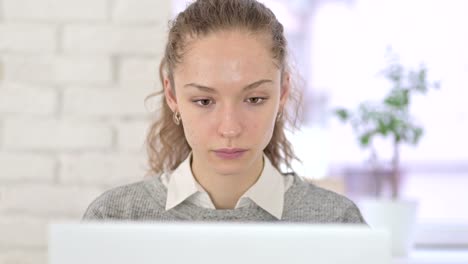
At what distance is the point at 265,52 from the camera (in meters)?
1.32

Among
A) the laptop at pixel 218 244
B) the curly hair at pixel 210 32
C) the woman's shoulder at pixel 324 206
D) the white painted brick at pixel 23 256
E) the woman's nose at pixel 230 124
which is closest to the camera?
the laptop at pixel 218 244

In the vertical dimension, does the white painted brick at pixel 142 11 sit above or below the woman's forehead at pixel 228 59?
above

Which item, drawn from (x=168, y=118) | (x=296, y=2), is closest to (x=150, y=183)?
(x=168, y=118)

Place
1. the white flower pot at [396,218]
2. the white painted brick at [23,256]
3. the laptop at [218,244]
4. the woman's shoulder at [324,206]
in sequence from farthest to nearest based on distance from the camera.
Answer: the white flower pot at [396,218]
the white painted brick at [23,256]
the woman's shoulder at [324,206]
the laptop at [218,244]

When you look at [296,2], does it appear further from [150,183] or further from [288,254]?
[288,254]

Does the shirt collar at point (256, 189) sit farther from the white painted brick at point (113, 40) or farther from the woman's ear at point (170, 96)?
the white painted brick at point (113, 40)

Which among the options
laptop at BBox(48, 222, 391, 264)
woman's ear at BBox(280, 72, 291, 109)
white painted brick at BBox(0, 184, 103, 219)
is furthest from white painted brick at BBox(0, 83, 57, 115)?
laptop at BBox(48, 222, 391, 264)

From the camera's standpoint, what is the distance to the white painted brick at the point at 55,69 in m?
1.98

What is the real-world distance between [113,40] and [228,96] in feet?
2.86

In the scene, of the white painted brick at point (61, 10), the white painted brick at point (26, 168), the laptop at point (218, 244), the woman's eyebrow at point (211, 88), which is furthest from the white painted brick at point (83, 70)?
the laptop at point (218, 244)

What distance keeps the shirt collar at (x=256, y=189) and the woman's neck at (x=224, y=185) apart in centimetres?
2

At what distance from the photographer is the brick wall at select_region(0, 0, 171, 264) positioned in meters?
1.96

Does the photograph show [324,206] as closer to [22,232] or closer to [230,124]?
[230,124]

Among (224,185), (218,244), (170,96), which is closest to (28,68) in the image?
(170,96)
